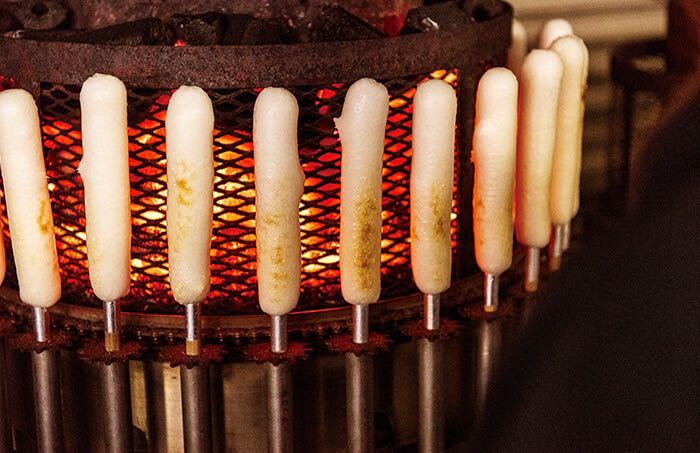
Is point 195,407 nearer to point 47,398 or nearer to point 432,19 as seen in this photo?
point 47,398

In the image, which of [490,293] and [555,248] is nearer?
[490,293]

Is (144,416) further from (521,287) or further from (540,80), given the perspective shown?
(540,80)

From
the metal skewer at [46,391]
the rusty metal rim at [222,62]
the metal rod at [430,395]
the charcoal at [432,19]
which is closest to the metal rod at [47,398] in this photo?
the metal skewer at [46,391]

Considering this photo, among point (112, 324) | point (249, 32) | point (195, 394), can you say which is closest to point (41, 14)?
point (249, 32)

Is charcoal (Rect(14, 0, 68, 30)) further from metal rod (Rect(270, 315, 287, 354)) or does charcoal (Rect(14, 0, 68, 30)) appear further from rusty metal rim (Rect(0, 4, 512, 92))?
metal rod (Rect(270, 315, 287, 354))

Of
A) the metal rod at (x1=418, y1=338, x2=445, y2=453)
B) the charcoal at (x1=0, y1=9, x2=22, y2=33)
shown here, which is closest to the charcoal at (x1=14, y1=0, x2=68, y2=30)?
the charcoal at (x1=0, y1=9, x2=22, y2=33)

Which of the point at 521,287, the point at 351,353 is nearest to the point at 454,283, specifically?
the point at 521,287

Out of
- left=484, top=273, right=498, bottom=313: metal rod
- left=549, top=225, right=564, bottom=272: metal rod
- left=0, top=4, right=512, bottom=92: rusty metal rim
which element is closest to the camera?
left=0, top=4, right=512, bottom=92: rusty metal rim
